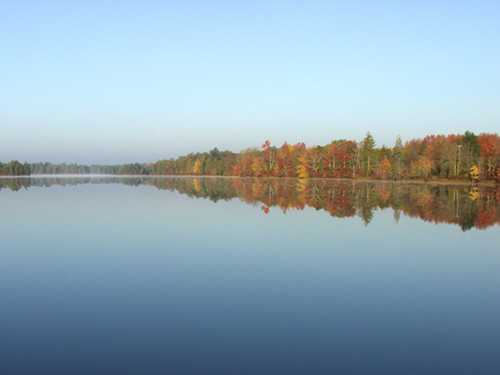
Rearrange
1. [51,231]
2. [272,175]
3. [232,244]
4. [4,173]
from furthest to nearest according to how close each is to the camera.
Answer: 1. [4,173]
2. [272,175]
3. [51,231]
4. [232,244]

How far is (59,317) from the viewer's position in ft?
17.1

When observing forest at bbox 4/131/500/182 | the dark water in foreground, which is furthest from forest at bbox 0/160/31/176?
the dark water in foreground

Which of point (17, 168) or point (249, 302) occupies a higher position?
point (17, 168)

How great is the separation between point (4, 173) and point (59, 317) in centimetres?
16366

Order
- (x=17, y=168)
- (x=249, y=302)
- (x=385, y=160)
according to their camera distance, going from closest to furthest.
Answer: (x=249, y=302), (x=385, y=160), (x=17, y=168)

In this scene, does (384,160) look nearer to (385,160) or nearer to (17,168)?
(385,160)

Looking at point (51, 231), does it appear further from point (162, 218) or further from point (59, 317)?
point (59, 317)

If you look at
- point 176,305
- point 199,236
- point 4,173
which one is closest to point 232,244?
point 199,236

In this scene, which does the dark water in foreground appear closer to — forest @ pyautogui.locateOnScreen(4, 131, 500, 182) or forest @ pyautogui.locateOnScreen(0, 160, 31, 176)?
forest @ pyautogui.locateOnScreen(4, 131, 500, 182)

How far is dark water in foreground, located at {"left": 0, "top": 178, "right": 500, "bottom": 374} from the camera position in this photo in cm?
412

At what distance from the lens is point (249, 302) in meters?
5.77

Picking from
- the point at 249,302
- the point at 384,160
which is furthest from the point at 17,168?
the point at 249,302

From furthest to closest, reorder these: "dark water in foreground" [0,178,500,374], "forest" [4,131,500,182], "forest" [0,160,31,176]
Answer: "forest" [0,160,31,176]
"forest" [4,131,500,182]
"dark water in foreground" [0,178,500,374]

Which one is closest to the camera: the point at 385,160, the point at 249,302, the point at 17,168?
the point at 249,302
